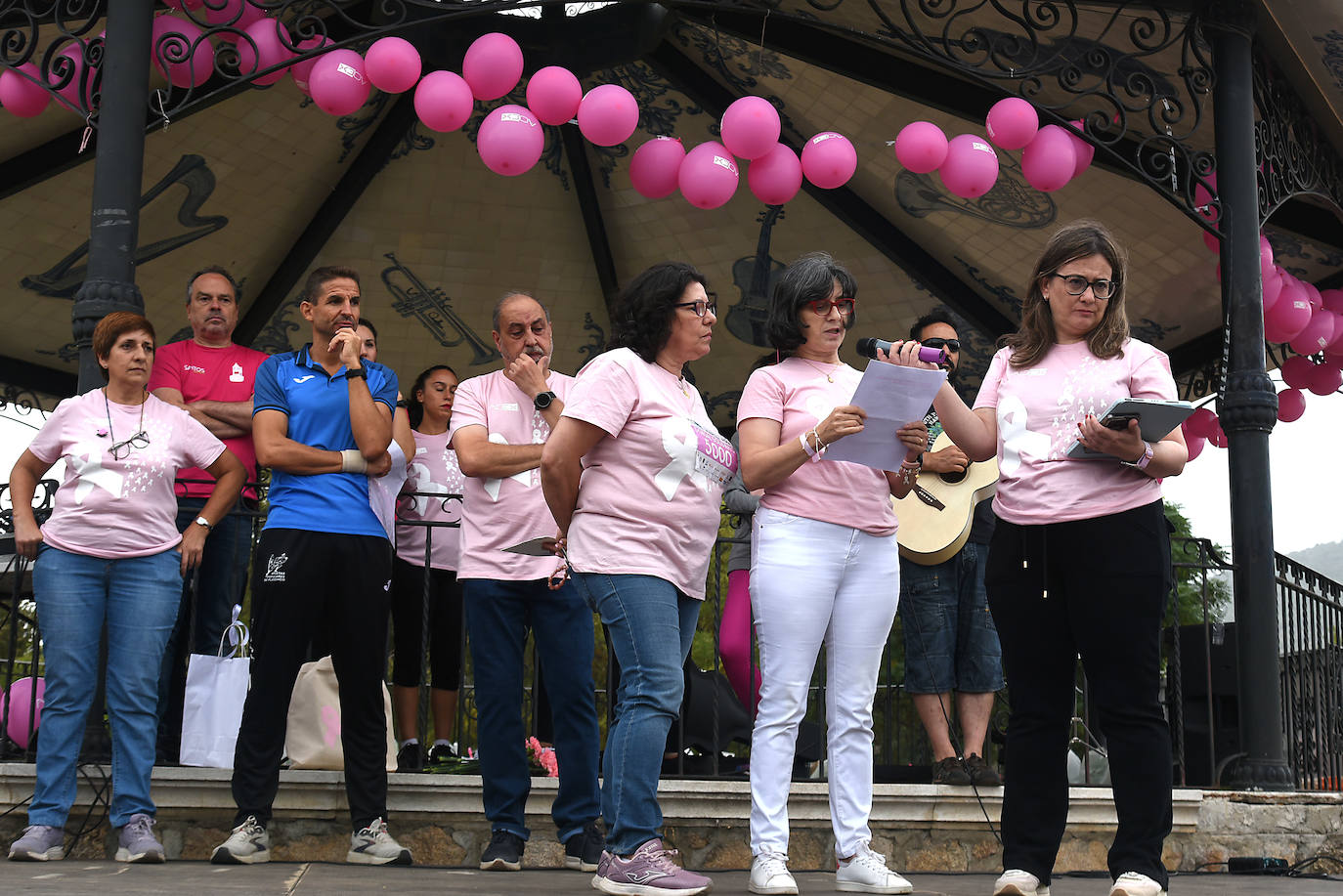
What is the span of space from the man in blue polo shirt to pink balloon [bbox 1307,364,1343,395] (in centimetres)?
605

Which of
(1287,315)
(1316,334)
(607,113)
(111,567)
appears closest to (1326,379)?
(1316,334)

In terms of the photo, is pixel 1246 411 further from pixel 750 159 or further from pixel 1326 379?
pixel 750 159

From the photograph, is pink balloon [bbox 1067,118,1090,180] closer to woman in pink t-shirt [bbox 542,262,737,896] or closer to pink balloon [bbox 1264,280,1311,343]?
pink balloon [bbox 1264,280,1311,343]

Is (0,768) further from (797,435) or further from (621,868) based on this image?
(797,435)

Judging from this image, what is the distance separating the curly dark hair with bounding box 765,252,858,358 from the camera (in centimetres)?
378

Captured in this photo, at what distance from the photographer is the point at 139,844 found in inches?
161

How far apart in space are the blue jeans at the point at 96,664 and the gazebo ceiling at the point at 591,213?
13.7ft

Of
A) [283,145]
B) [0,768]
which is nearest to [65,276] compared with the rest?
[283,145]

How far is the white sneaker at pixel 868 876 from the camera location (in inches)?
136

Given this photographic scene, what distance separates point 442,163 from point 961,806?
6.00m

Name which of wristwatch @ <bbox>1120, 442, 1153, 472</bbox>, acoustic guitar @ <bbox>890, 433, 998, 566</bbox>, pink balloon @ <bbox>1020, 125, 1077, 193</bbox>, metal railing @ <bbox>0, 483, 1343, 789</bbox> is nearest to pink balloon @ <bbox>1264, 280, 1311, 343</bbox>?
metal railing @ <bbox>0, 483, 1343, 789</bbox>

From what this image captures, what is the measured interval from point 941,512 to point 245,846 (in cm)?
281

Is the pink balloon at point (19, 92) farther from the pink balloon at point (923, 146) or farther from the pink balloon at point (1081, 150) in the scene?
the pink balloon at point (1081, 150)

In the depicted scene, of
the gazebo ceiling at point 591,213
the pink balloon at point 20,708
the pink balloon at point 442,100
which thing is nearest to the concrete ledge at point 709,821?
the pink balloon at point 20,708
